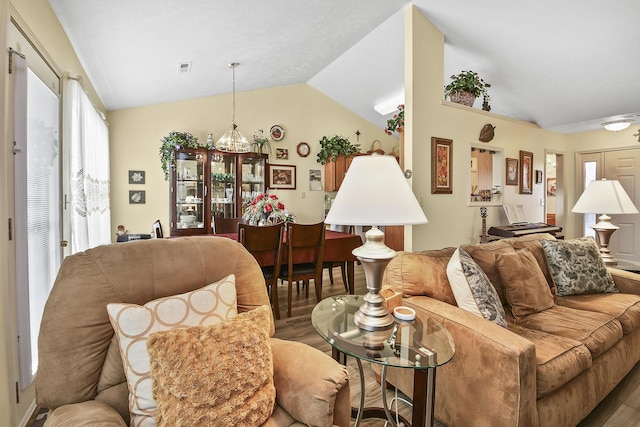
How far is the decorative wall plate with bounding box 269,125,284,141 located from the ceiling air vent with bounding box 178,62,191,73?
72.0 inches

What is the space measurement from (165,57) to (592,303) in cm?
405

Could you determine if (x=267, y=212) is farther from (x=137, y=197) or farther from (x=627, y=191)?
(x=627, y=191)

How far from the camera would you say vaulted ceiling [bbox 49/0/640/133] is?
104 inches

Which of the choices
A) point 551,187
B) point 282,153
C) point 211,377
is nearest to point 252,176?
point 282,153

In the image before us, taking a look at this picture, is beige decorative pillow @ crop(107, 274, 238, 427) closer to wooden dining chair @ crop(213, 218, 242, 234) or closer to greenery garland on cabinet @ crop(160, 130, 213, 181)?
wooden dining chair @ crop(213, 218, 242, 234)

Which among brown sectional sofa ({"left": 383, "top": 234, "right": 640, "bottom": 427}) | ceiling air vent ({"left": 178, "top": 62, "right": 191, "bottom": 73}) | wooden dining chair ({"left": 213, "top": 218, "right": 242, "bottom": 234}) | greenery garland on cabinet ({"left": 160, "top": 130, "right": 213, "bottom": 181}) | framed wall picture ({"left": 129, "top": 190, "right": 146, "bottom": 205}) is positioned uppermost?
ceiling air vent ({"left": 178, "top": 62, "right": 191, "bottom": 73})

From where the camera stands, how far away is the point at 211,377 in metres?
0.94

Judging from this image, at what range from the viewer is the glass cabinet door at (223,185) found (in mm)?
4832

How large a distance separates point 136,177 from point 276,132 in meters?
2.20

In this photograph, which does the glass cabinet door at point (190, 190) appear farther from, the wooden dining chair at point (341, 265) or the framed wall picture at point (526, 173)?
the framed wall picture at point (526, 173)

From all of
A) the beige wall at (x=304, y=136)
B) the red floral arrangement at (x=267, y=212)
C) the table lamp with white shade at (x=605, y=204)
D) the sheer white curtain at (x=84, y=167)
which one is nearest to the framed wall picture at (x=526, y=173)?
the beige wall at (x=304, y=136)

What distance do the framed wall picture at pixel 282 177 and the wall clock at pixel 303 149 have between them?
11.0 inches

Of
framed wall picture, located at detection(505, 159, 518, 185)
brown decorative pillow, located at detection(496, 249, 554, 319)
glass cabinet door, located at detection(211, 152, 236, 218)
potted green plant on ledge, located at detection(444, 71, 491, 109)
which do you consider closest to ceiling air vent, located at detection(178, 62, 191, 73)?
glass cabinet door, located at detection(211, 152, 236, 218)

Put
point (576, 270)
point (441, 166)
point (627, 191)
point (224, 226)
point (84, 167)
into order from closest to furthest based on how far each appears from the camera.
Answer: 1. point (576, 270)
2. point (84, 167)
3. point (441, 166)
4. point (224, 226)
5. point (627, 191)
